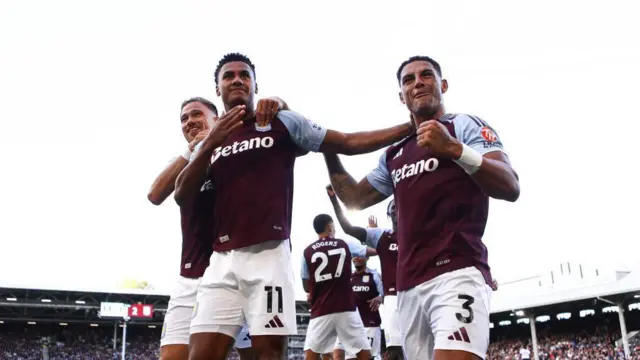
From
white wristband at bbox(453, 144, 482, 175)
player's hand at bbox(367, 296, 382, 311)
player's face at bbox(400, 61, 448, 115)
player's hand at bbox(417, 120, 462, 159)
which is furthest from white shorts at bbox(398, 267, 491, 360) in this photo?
player's hand at bbox(367, 296, 382, 311)

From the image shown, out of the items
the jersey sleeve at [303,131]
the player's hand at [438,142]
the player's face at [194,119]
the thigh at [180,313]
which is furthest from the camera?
the player's face at [194,119]

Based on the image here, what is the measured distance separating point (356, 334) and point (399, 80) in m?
5.70

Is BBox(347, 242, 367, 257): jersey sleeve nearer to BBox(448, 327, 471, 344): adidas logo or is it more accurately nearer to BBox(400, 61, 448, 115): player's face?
BBox(400, 61, 448, 115): player's face

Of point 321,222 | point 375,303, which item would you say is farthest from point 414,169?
point 375,303

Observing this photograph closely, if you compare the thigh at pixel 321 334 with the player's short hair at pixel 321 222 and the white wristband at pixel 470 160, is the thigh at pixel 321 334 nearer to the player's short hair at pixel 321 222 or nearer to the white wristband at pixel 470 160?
the player's short hair at pixel 321 222

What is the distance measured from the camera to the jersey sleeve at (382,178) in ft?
16.1

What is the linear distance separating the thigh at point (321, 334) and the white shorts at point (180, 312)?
3804mm

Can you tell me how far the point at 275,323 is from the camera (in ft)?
13.7

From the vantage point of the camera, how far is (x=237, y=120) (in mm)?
4480

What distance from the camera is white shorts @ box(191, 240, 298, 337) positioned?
4.21 metres

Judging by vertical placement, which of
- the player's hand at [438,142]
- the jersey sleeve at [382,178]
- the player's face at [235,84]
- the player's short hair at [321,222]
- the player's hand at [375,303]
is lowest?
the player's hand at [375,303]

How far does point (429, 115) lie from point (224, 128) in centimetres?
156

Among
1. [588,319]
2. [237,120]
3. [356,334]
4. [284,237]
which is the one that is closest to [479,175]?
[284,237]

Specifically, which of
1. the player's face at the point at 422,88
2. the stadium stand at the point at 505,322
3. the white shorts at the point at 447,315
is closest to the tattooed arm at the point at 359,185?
the player's face at the point at 422,88
